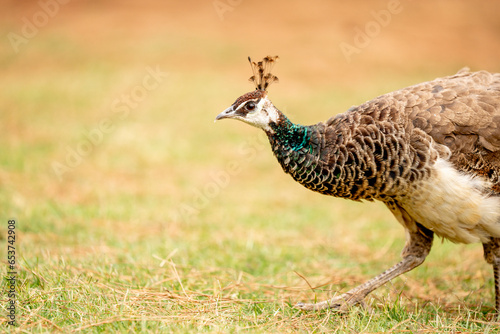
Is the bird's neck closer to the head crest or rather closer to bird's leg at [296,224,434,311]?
the head crest

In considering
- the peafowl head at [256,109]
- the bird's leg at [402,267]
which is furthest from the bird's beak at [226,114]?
the bird's leg at [402,267]

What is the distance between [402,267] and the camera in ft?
12.9

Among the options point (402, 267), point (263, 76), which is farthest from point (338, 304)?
point (263, 76)

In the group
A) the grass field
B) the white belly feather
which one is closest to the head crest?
the white belly feather

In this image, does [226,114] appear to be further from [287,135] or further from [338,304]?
[338,304]

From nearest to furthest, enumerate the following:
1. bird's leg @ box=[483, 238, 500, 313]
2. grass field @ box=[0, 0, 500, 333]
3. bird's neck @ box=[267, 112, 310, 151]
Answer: grass field @ box=[0, 0, 500, 333] < bird's neck @ box=[267, 112, 310, 151] < bird's leg @ box=[483, 238, 500, 313]

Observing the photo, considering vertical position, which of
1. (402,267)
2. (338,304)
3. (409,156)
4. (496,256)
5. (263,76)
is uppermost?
(263,76)

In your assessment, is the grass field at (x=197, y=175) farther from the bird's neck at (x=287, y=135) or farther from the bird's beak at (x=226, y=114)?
the bird's beak at (x=226, y=114)

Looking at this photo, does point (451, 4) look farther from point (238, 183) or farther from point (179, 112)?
point (238, 183)

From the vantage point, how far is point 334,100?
11.9 metres

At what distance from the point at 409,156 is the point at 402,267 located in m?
0.86

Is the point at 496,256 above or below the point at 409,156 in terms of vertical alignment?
below

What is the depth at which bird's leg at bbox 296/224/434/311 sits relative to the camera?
363 centimetres

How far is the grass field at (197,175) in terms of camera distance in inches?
135
